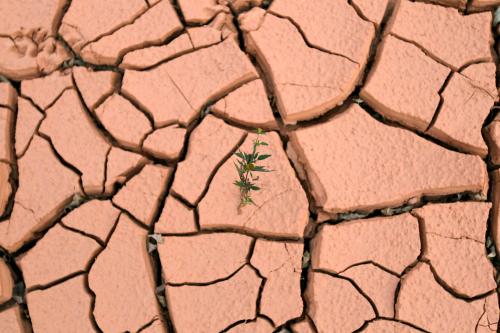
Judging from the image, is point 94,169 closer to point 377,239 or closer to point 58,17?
point 58,17

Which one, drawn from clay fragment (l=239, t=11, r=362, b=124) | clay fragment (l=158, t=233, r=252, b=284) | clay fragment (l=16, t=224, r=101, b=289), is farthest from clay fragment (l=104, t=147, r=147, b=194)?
clay fragment (l=239, t=11, r=362, b=124)

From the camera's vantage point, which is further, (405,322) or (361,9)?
(361,9)

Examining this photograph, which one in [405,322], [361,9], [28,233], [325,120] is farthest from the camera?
[361,9]

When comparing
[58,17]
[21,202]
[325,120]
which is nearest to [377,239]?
[325,120]

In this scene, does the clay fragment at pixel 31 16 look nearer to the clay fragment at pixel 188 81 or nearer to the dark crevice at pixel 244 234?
the clay fragment at pixel 188 81

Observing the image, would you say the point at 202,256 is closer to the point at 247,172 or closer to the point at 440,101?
the point at 247,172

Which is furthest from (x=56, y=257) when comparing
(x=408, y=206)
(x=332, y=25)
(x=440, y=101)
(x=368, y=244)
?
(x=440, y=101)
